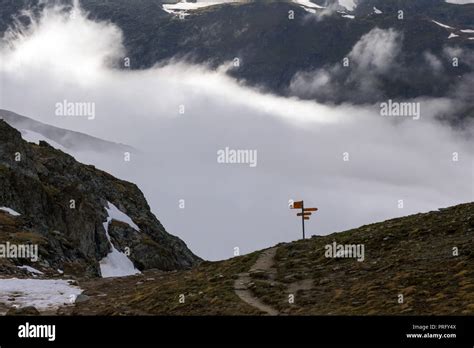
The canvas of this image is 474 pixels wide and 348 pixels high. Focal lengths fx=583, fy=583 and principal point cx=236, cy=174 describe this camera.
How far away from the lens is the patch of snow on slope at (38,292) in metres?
35.7

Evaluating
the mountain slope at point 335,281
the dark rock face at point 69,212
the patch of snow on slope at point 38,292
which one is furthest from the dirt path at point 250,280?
the dark rock face at point 69,212

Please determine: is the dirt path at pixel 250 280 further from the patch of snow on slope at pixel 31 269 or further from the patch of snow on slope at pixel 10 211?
the patch of snow on slope at pixel 10 211

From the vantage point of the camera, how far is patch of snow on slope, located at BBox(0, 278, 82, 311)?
117 ft

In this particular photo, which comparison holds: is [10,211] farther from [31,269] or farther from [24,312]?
[24,312]

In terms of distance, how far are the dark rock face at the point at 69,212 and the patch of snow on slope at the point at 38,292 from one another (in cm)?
1591

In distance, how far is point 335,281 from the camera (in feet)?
108

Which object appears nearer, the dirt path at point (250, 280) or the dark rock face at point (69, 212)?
the dirt path at point (250, 280)

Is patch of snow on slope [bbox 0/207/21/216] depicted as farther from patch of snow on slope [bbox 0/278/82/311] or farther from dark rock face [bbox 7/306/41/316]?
dark rock face [bbox 7/306/41/316]

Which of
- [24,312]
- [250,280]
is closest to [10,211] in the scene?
[24,312]
